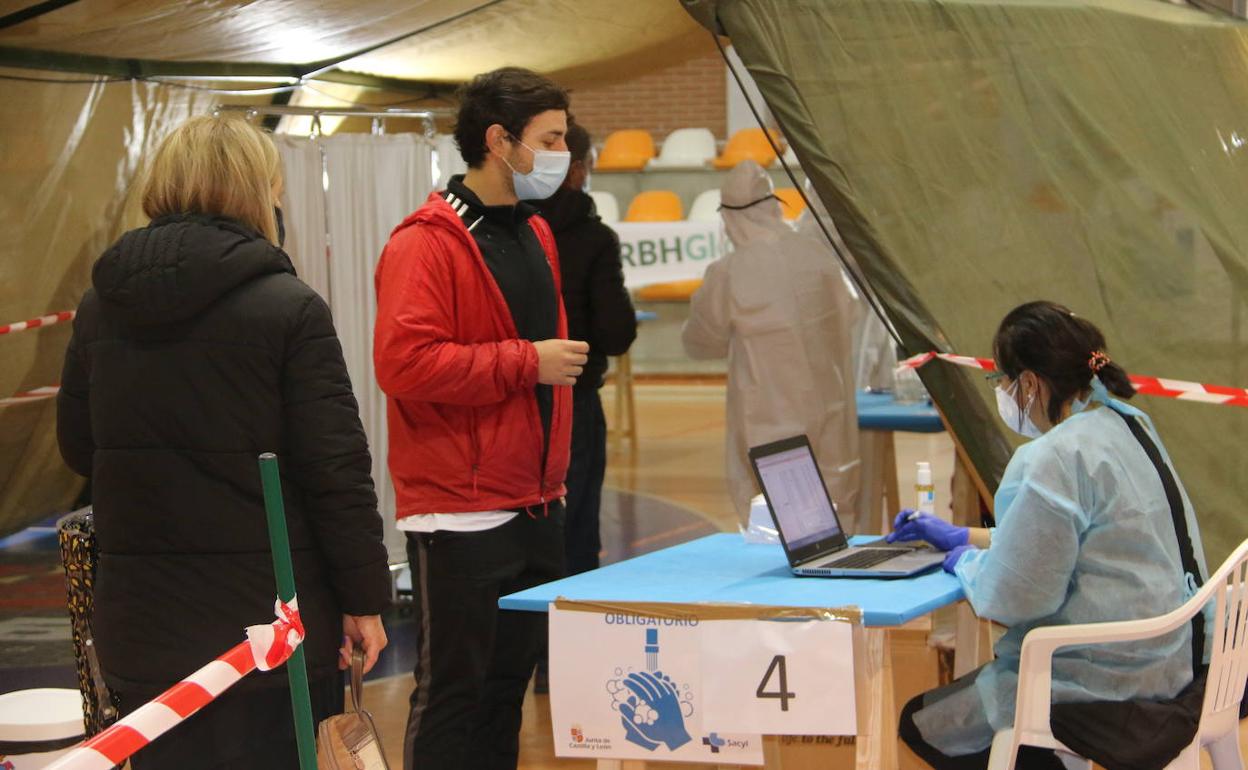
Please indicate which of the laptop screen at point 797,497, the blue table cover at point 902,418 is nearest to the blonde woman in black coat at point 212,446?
the laptop screen at point 797,497

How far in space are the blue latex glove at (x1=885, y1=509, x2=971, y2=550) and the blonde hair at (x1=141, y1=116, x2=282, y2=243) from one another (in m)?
1.41

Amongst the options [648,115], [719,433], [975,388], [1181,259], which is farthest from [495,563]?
[648,115]

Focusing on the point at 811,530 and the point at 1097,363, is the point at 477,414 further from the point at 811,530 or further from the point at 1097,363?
the point at 1097,363

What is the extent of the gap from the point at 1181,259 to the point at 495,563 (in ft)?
8.10

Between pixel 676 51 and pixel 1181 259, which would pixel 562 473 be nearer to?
pixel 1181 259

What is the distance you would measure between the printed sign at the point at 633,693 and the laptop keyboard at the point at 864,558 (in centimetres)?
42

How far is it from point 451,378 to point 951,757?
3.51 feet

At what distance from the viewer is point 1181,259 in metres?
4.19

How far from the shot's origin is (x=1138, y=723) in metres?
2.33

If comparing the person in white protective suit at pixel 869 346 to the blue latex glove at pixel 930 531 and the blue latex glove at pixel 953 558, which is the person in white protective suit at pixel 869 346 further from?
the blue latex glove at pixel 953 558

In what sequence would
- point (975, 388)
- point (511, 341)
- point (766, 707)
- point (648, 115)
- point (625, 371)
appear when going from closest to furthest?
point (766, 707)
point (511, 341)
point (975, 388)
point (625, 371)
point (648, 115)

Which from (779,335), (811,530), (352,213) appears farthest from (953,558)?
(352,213)

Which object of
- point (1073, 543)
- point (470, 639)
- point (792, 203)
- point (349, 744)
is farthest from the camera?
point (792, 203)

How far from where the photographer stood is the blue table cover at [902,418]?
15.4 feet
